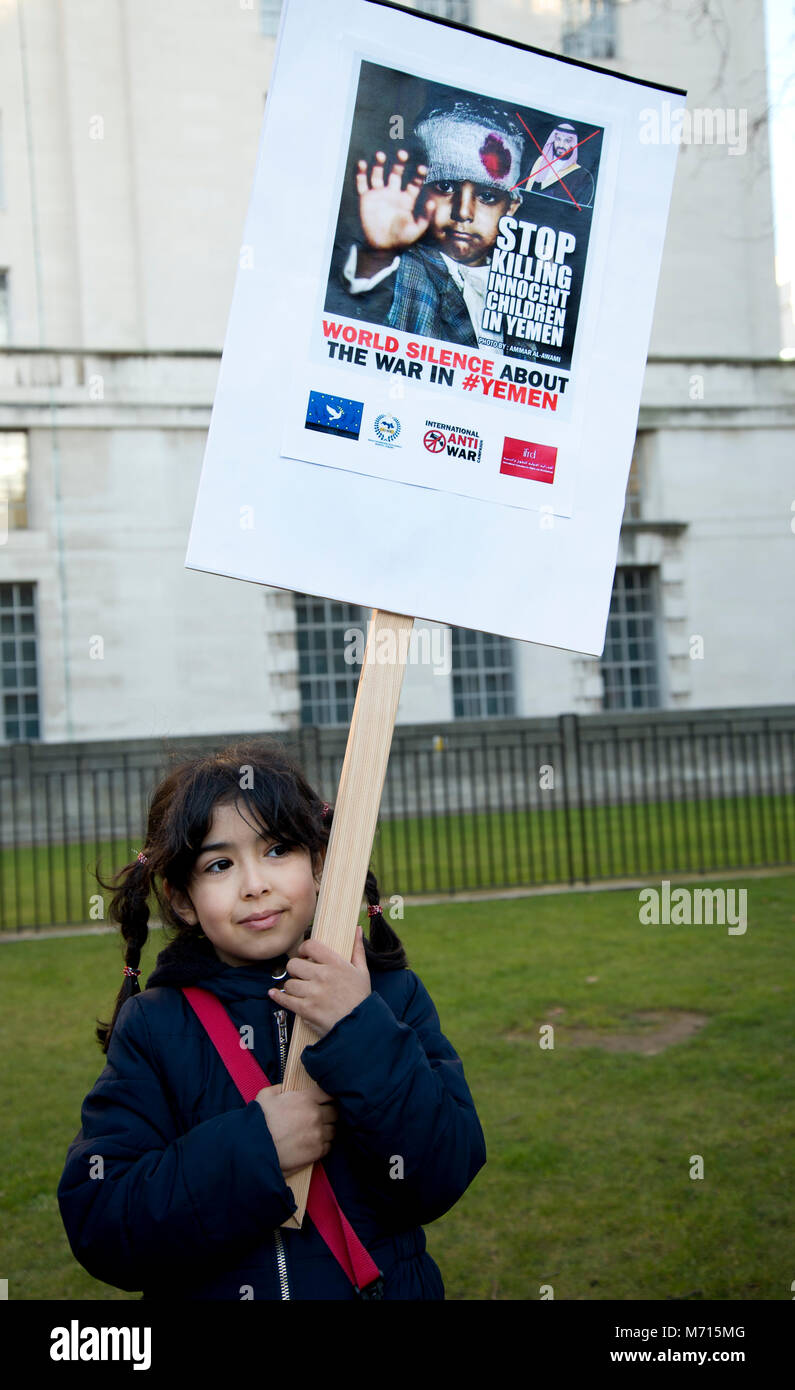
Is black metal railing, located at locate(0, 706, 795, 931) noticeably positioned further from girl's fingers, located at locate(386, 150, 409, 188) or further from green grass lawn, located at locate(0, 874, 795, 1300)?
girl's fingers, located at locate(386, 150, 409, 188)

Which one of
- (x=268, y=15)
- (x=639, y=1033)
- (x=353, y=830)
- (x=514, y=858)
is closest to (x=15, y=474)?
(x=268, y=15)

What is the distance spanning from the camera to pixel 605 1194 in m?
4.53

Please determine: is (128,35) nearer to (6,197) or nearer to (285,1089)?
(6,197)

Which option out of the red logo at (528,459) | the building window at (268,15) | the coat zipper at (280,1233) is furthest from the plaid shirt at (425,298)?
the building window at (268,15)

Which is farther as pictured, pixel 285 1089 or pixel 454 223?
pixel 454 223

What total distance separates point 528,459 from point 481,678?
22.2 meters

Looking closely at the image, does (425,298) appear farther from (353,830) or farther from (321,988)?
(321,988)

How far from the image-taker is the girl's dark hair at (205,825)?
2.15 meters

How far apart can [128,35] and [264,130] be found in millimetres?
25105

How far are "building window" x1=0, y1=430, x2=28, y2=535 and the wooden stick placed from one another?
20.9 m

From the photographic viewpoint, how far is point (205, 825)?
2.15 meters

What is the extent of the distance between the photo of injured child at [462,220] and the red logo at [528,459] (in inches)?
6.5

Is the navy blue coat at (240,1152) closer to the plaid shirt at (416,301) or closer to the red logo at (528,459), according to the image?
the red logo at (528,459)
